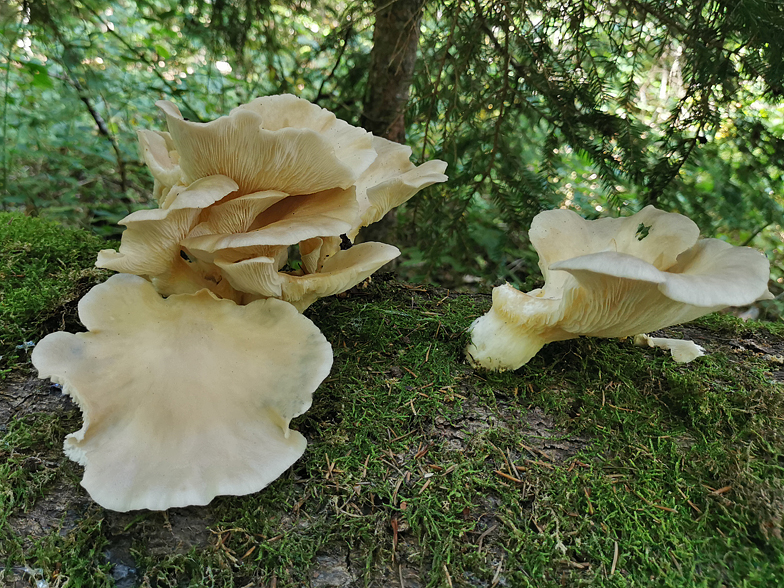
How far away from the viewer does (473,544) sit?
1.64 meters

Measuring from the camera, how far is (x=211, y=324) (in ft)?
6.52

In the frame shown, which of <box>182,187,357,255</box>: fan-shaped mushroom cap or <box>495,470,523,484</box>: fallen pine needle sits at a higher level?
<box>182,187,357,255</box>: fan-shaped mushroom cap

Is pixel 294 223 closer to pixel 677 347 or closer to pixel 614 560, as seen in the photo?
pixel 614 560

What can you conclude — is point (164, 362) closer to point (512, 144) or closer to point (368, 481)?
point (368, 481)

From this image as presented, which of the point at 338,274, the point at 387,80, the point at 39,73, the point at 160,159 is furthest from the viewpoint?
the point at 39,73

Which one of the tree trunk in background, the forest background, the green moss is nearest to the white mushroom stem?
the forest background

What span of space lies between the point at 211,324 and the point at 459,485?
4.29 ft

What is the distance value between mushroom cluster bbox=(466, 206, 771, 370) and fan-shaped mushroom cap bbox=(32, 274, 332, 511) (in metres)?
0.99

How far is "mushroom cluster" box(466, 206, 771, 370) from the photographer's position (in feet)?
5.37

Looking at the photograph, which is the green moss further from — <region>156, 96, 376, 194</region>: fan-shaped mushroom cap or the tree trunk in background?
the tree trunk in background

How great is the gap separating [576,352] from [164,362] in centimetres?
211

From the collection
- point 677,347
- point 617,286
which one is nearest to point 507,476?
point 617,286

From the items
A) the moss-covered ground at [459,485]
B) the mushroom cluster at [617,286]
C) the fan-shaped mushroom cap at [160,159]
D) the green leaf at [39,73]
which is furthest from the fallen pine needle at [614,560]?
the green leaf at [39,73]

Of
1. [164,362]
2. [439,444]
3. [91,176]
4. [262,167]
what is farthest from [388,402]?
[91,176]
